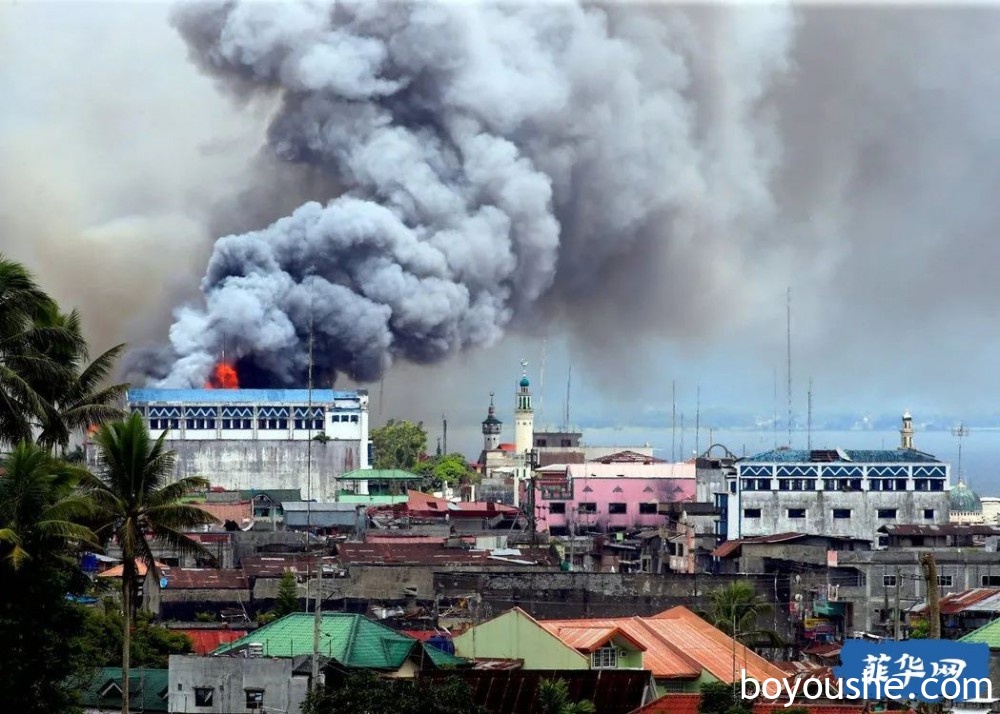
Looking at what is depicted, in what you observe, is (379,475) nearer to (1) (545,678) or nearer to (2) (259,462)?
(2) (259,462)

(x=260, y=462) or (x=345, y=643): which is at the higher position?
(x=260, y=462)

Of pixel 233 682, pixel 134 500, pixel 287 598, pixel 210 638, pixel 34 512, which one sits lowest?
pixel 233 682

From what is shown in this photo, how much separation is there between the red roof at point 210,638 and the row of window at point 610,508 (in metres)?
44.2

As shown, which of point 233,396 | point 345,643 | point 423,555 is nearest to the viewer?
point 345,643

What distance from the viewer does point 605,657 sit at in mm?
34531

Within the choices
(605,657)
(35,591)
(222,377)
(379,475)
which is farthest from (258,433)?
(35,591)

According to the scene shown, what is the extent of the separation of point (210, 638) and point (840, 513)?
3542 centimetres

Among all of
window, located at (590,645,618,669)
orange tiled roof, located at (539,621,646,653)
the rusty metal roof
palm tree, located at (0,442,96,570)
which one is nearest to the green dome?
orange tiled roof, located at (539,621,646,653)

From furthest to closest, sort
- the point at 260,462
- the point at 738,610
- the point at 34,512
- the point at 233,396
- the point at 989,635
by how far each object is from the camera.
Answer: the point at 233,396 < the point at 260,462 < the point at 738,610 < the point at 989,635 < the point at 34,512

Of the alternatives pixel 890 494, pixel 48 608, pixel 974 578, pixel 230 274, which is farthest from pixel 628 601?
pixel 230 274

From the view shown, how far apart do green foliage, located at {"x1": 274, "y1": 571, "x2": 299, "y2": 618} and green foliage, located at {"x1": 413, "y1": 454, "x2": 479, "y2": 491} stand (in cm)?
5343

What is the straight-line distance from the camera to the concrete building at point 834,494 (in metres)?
73.6

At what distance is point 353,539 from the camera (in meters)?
68.1

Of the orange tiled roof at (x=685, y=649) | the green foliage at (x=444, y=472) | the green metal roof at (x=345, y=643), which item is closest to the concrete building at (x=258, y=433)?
the green foliage at (x=444, y=472)
